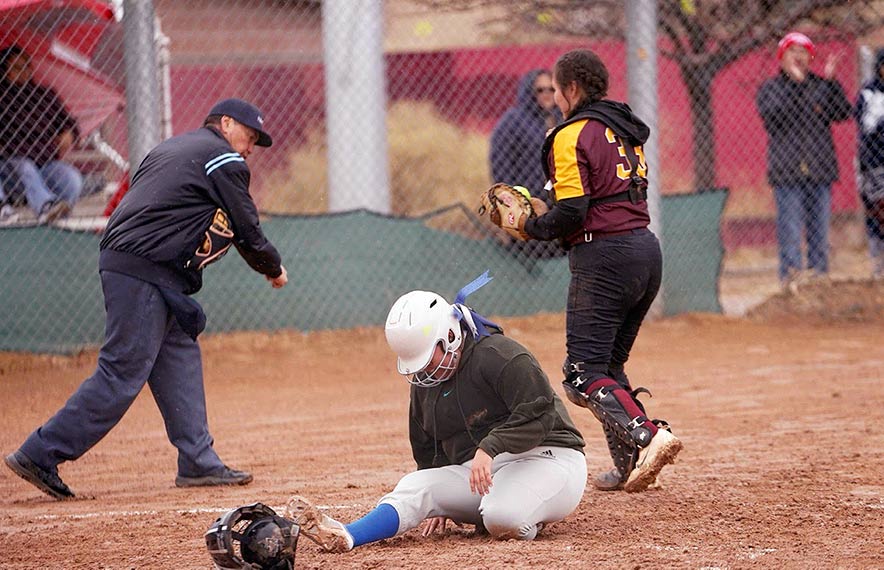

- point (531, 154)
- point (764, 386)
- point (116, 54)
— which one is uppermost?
point (116, 54)

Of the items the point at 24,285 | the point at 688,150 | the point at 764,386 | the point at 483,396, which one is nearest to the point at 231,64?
the point at 688,150

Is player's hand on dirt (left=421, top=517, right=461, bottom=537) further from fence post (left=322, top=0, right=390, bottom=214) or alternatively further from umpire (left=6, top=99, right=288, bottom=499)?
fence post (left=322, top=0, right=390, bottom=214)

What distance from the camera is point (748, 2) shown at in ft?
44.0

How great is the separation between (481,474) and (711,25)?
10.1 metres

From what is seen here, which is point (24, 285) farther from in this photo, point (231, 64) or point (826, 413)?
point (231, 64)

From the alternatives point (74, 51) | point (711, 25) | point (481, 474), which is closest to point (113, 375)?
point (481, 474)

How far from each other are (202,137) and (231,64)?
1050 cm

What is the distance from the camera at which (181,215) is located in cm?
596

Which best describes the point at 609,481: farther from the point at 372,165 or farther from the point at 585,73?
the point at 372,165

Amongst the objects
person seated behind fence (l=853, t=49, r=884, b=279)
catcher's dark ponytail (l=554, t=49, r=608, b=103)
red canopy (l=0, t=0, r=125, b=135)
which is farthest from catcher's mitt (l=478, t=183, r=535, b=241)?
person seated behind fence (l=853, t=49, r=884, b=279)

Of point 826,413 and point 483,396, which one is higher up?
point 483,396

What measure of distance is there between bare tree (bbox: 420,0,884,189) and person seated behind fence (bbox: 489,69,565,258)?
2.40 m

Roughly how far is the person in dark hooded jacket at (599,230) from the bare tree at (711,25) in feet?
24.1

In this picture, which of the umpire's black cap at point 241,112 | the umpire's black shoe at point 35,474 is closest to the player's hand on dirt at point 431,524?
the umpire's black shoe at point 35,474
